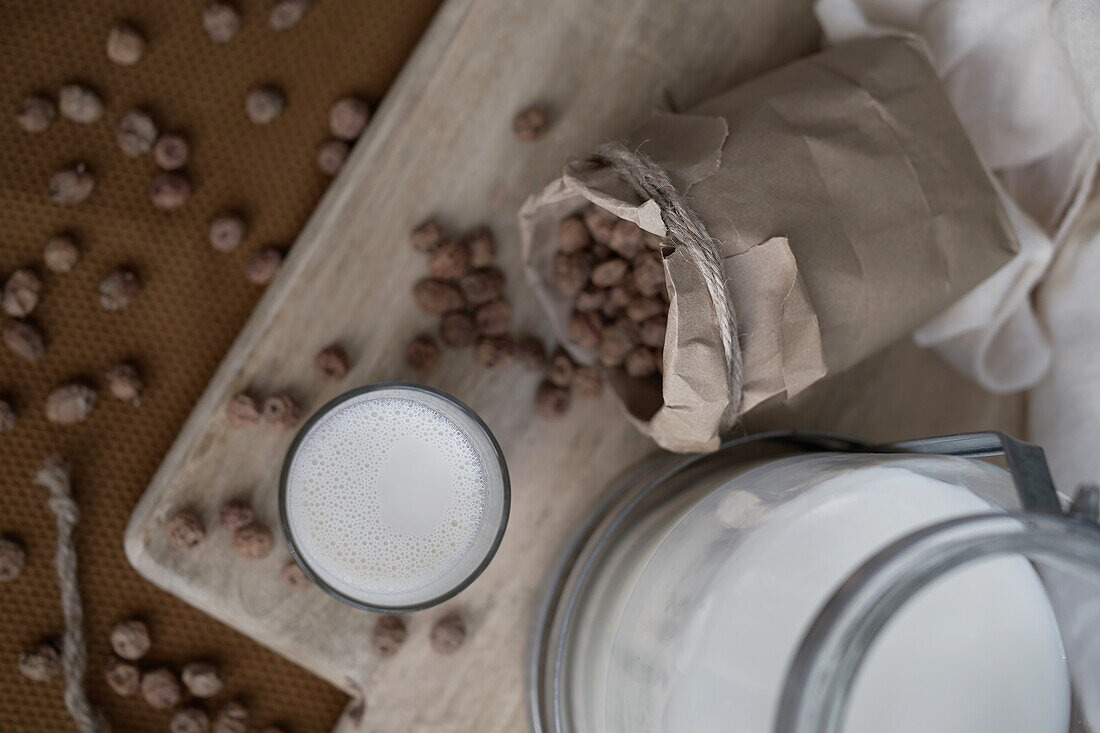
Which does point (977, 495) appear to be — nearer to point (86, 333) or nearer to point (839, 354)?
point (839, 354)

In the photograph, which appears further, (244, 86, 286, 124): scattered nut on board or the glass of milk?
(244, 86, 286, 124): scattered nut on board

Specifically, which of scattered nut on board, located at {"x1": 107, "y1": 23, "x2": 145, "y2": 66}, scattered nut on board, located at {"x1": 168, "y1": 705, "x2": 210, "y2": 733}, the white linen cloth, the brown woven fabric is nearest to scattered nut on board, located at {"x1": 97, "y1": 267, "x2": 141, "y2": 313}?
the brown woven fabric

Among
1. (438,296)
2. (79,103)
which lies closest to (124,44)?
(79,103)

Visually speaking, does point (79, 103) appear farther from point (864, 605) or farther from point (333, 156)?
point (864, 605)

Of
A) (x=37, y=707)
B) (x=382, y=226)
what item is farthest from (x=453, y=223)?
Answer: (x=37, y=707)

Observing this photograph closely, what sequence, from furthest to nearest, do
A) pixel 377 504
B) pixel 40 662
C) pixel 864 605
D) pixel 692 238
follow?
pixel 40 662 < pixel 377 504 < pixel 692 238 < pixel 864 605

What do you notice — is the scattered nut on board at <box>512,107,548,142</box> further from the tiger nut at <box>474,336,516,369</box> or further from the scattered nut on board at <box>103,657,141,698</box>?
the scattered nut on board at <box>103,657,141,698</box>

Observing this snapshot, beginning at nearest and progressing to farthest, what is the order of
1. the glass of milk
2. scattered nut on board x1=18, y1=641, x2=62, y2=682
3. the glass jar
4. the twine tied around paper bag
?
the glass jar < the twine tied around paper bag < the glass of milk < scattered nut on board x1=18, y1=641, x2=62, y2=682
